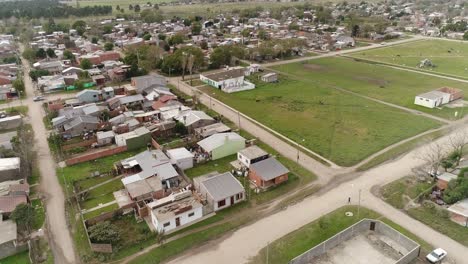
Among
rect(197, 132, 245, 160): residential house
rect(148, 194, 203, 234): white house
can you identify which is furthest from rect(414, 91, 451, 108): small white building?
rect(148, 194, 203, 234): white house

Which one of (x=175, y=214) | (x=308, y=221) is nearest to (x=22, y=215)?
(x=175, y=214)

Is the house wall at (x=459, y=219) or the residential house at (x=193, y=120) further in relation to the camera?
the residential house at (x=193, y=120)

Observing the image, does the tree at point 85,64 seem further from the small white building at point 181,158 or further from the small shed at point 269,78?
the small white building at point 181,158

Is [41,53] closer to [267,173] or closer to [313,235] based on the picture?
[267,173]

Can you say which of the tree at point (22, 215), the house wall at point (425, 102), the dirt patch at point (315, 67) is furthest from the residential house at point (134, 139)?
the dirt patch at point (315, 67)

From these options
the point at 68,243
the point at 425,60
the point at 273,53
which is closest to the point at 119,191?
the point at 68,243

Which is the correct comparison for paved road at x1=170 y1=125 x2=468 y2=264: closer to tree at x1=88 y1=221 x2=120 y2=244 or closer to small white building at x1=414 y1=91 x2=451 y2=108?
tree at x1=88 y1=221 x2=120 y2=244

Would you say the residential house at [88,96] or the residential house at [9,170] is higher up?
the residential house at [88,96]
